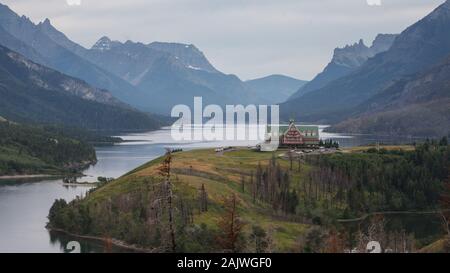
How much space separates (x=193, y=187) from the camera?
135250mm

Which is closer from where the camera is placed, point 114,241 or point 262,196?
point 114,241

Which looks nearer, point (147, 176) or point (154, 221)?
point (154, 221)

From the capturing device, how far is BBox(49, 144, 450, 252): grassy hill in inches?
4284

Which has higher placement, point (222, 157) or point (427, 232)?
point (222, 157)

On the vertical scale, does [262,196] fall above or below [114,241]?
above

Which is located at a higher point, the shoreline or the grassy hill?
the grassy hill

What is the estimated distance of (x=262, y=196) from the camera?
145375 mm

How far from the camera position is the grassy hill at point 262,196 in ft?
357

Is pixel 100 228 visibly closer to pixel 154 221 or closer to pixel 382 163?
pixel 154 221

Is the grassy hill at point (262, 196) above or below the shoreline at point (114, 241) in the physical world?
above
